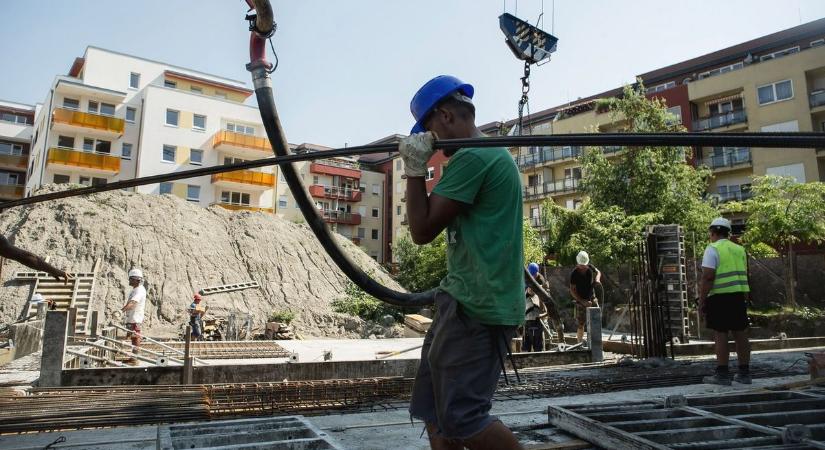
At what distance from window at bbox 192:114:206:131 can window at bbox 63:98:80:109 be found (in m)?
7.27

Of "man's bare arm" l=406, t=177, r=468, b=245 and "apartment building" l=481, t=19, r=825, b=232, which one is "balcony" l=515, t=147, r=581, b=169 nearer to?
"apartment building" l=481, t=19, r=825, b=232

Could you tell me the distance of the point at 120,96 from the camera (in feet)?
118

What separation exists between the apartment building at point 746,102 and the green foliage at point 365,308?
11663 mm

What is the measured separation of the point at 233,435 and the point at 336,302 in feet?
71.9

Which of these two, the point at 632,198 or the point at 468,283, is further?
the point at 632,198

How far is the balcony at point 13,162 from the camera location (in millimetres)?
42312

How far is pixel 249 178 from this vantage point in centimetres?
3809

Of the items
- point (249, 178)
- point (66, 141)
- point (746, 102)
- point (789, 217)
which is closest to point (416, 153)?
point (789, 217)

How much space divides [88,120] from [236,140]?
9243 mm

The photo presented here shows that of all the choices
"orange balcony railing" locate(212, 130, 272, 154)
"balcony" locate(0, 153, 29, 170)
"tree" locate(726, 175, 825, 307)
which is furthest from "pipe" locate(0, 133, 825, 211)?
"balcony" locate(0, 153, 29, 170)

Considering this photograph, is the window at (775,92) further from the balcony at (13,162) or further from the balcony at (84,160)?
the balcony at (13,162)

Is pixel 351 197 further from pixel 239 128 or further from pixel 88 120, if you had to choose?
pixel 88 120

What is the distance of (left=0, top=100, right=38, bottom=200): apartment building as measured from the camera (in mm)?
42500

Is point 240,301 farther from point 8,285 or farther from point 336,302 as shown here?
point 8,285
